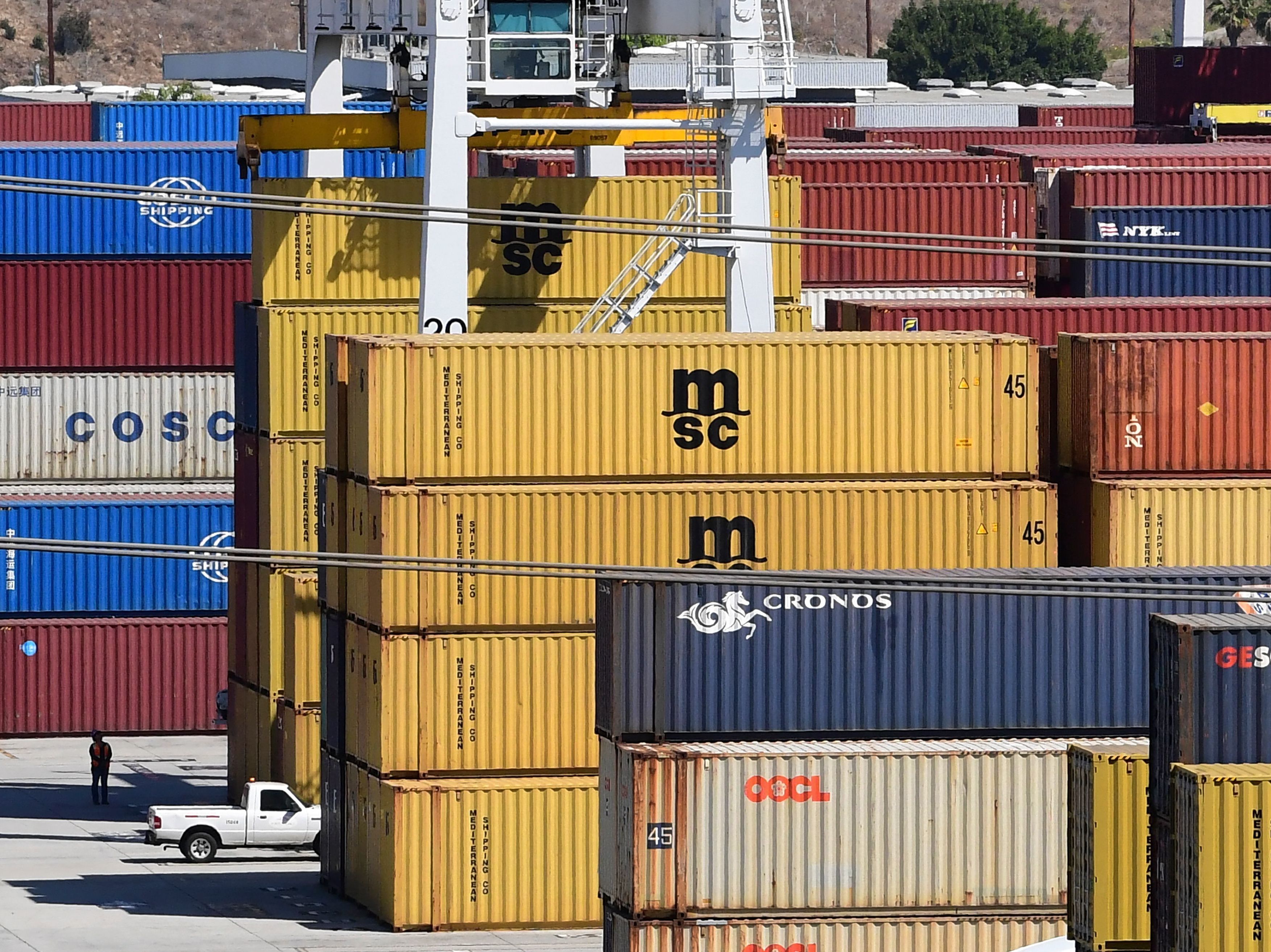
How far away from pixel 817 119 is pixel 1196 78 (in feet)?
50.5

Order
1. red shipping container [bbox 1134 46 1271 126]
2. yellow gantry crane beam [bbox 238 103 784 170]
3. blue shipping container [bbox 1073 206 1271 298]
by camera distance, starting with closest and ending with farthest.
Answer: yellow gantry crane beam [bbox 238 103 784 170]
blue shipping container [bbox 1073 206 1271 298]
red shipping container [bbox 1134 46 1271 126]

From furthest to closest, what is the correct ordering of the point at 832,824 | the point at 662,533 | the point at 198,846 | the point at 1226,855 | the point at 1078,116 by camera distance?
the point at 1078,116 → the point at 198,846 → the point at 662,533 → the point at 832,824 → the point at 1226,855

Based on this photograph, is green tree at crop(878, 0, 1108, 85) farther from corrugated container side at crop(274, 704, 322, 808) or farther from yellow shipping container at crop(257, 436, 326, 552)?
corrugated container side at crop(274, 704, 322, 808)

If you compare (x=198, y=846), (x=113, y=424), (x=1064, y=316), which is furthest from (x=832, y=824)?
(x=113, y=424)

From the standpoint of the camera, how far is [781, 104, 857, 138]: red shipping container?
83.5 metres

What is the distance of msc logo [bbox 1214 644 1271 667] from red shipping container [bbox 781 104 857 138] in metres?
63.9

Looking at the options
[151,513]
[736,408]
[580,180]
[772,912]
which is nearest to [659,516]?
[736,408]

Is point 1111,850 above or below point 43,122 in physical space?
below

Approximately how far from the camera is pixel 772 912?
25922 mm

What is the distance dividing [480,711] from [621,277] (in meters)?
8.87

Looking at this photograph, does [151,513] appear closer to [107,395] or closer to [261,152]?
[107,395]

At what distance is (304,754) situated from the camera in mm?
38812

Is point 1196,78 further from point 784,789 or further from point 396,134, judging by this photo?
point 784,789

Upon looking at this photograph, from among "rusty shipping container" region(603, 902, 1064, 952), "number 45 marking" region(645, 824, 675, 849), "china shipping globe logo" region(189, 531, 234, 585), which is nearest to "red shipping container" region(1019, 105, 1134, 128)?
"china shipping globe logo" region(189, 531, 234, 585)
